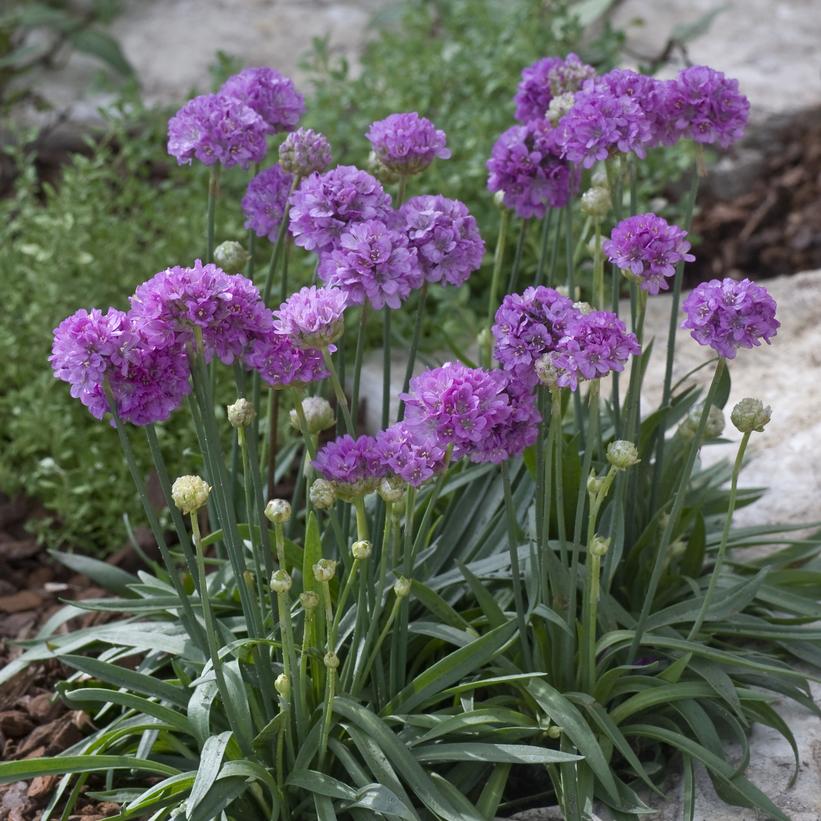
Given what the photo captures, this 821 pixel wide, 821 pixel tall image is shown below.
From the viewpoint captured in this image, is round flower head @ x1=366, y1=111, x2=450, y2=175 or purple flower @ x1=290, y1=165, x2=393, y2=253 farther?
round flower head @ x1=366, y1=111, x2=450, y2=175

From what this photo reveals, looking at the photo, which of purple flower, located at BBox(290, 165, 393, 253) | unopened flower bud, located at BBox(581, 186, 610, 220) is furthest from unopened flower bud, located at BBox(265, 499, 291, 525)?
unopened flower bud, located at BBox(581, 186, 610, 220)

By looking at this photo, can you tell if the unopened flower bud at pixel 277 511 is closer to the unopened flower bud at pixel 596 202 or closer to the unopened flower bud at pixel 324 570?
the unopened flower bud at pixel 324 570

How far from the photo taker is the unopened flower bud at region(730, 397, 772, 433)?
199 centimetres

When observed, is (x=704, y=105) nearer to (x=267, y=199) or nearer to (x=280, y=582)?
(x=267, y=199)

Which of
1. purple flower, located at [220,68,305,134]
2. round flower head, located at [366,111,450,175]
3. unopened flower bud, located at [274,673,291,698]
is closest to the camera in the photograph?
unopened flower bud, located at [274,673,291,698]

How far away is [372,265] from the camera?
6.52ft

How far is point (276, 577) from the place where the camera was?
193 cm

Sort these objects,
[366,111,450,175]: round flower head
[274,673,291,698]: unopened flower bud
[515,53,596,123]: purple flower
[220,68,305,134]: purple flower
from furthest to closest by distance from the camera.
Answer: [515,53,596,123]: purple flower
[220,68,305,134]: purple flower
[366,111,450,175]: round flower head
[274,673,291,698]: unopened flower bud

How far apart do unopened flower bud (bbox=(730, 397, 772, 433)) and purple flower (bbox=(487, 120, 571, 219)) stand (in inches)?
27.8

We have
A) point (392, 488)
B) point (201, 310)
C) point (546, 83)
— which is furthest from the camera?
point (546, 83)

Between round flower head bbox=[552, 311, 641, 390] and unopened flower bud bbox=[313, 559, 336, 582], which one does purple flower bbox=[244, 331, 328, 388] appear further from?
round flower head bbox=[552, 311, 641, 390]

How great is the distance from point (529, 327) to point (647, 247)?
10.3 inches

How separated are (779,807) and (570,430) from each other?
101 centimetres

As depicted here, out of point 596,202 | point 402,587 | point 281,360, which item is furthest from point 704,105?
point 402,587
